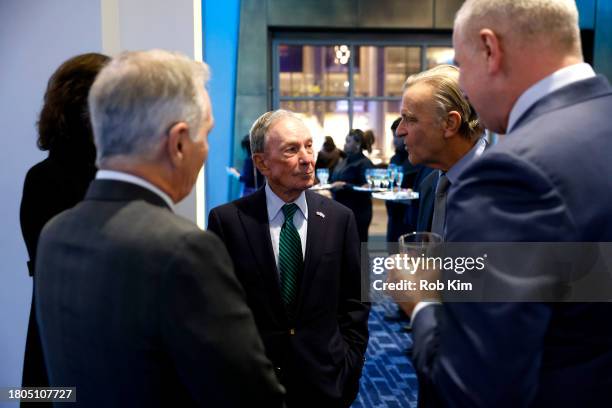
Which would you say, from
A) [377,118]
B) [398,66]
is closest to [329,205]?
[398,66]

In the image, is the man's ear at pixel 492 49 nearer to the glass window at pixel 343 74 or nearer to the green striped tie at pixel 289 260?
the green striped tie at pixel 289 260

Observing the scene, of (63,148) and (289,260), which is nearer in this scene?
(63,148)

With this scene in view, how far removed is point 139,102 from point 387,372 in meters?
3.54

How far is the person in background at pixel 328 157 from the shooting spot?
7234 millimetres

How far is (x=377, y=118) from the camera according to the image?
10867 millimetres

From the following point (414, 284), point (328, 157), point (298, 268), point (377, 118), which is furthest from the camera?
point (377, 118)

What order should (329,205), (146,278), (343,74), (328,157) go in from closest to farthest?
(146,278) → (329,205) → (328,157) → (343,74)

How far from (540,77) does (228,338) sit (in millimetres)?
788

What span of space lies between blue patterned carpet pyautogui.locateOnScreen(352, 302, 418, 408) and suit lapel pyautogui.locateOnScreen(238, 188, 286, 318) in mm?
1954

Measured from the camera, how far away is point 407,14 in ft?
30.3

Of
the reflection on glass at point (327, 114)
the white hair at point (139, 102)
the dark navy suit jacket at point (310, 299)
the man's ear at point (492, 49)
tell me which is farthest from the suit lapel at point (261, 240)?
the reflection on glass at point (327, 114)

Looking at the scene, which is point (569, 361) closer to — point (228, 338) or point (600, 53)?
point (228, 338)

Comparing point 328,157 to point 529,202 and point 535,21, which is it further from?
point 529,202

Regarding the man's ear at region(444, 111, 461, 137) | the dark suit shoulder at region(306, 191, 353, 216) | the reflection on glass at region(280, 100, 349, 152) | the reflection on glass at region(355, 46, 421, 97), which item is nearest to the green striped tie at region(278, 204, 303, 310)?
the dark suit shoulder at region(306, 191, 353, 216)
